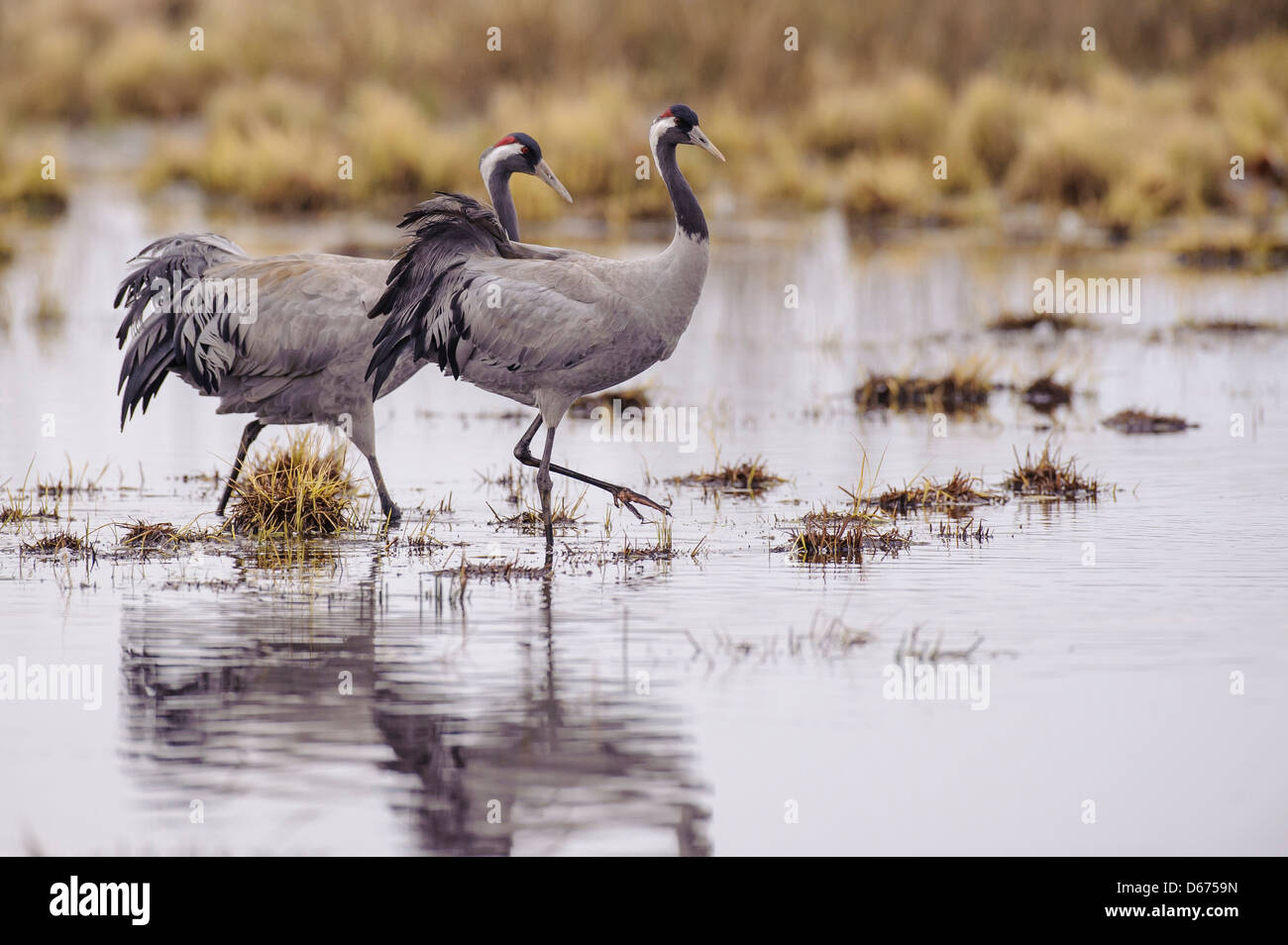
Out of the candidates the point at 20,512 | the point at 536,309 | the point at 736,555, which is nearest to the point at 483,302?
the point at 536,309

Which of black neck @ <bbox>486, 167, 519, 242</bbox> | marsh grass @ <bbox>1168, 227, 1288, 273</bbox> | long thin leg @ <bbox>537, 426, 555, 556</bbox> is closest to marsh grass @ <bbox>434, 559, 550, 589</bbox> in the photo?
long thin leg @ <bbox>537, 426, 555, 556</bbox>

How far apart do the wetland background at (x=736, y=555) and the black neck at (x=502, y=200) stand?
1.49 m

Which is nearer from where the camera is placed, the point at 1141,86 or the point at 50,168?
the point at 50,168

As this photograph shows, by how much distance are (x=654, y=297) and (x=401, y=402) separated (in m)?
6.31

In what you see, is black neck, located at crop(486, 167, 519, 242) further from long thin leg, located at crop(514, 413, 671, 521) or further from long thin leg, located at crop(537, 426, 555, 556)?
long thin leg, located at crop(537, 426, 555, 556)

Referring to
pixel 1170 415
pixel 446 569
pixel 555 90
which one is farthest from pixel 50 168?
pixel 446 569

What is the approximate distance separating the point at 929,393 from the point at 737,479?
3725mm

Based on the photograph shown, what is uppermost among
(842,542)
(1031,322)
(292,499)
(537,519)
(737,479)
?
(1031,322)

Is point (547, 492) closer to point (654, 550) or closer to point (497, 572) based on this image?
point (654, 550)

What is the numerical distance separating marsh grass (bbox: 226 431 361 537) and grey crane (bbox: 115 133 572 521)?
0.47 ft

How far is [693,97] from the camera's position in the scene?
1479 inches

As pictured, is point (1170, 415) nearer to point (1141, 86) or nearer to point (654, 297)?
point (654, 297)

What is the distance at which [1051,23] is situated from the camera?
4188cm

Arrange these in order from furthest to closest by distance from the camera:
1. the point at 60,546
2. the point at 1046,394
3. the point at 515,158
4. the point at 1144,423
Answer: the point at 1046,394 < the point at 1144,423 < the point at 515,158 < the point at 60,546
